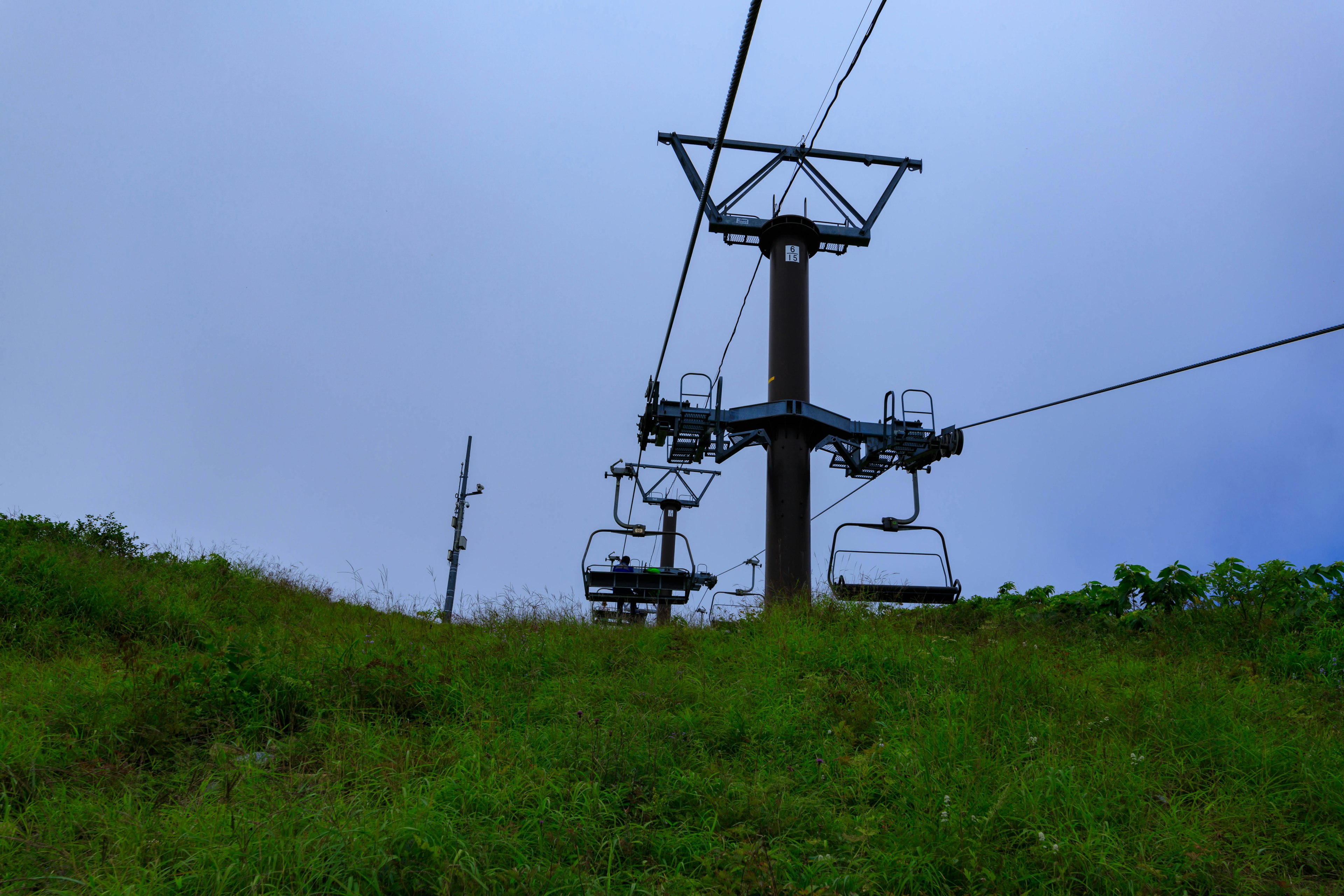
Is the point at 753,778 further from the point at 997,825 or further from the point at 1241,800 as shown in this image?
the point at 1241,800

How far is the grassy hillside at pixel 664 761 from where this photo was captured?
297 centimetres

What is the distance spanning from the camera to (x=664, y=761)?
158 inches

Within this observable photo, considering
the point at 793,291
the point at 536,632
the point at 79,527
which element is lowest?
the point at 536,632

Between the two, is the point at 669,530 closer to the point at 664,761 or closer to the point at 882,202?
the point at 882,202

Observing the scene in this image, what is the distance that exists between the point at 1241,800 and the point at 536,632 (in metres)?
5.33

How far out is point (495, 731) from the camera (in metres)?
4.47

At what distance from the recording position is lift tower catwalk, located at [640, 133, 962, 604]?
10578 mm

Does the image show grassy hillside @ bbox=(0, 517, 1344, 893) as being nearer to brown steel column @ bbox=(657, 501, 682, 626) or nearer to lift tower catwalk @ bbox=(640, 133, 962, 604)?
lift tower catwalk @ bbox=(640, 133, 962, 604)

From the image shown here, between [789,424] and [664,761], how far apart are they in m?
7.41

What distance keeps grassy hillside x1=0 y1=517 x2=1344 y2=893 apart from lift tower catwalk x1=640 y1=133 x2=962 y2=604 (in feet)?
11.9

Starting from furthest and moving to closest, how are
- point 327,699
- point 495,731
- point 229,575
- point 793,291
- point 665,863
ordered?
point 793,291 < point 229,575 < point 327,699 < point 495,731 < point 665,863

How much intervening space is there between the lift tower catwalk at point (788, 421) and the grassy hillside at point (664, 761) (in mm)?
3617

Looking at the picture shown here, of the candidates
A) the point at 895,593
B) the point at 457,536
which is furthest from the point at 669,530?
the point at 895,593

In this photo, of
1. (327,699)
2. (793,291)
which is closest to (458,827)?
(327,699)
